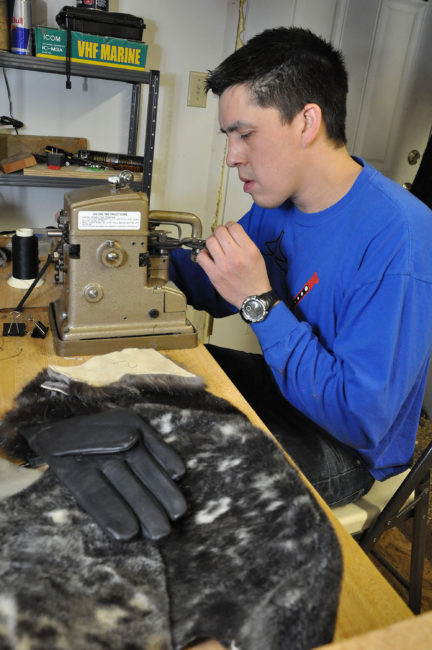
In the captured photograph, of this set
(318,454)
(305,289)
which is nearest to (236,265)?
(305,289)

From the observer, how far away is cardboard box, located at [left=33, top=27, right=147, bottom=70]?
6.27 feet

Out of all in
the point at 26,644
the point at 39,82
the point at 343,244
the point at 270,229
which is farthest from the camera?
the point at 39,82

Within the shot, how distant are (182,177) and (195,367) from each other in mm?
1748

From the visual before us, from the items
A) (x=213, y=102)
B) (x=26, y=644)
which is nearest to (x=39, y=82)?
(x=213, y=102)

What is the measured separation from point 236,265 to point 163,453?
0.51 m

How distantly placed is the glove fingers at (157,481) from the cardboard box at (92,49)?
174cm

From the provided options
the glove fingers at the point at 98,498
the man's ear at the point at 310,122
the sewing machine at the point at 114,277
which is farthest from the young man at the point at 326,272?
the glove fingers at the point at 98,498

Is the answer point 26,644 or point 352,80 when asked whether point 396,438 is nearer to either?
point 26,644

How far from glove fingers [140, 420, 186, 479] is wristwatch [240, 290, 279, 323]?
0.39m

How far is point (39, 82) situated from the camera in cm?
226

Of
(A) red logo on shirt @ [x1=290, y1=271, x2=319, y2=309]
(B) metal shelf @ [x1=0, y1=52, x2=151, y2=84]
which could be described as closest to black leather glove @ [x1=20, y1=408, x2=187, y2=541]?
(A) red logo on shirt @ [x1=290, y1=271, x2=319, y2=309]

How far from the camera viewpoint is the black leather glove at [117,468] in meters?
0.70

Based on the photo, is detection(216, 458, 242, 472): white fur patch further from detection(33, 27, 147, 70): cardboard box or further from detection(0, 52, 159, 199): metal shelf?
detection(33, 27, 147, 70): cardboard box

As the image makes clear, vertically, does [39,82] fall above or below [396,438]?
above
